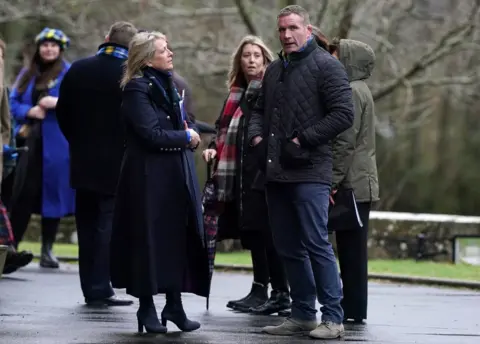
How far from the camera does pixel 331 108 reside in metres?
8.95

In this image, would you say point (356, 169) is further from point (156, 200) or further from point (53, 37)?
point (53, 37)

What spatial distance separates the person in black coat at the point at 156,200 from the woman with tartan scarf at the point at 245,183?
1.41 m

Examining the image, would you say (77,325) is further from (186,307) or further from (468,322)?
(468,322)

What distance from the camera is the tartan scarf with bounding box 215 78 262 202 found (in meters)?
10.8

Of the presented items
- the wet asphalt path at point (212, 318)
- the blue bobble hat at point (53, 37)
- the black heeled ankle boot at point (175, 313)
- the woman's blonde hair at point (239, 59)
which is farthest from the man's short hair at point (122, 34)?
the blue bobble hat at point (53, 37)

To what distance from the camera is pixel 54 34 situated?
1368 cm

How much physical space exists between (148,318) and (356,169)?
1782 millimetres

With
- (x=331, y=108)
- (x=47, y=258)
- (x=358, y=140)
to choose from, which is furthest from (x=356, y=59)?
(x=47, y=258)

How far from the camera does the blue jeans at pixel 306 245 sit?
9039mm

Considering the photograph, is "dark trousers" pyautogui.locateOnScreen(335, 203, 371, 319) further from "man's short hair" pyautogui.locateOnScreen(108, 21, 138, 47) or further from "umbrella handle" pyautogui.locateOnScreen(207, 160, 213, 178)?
"man's short hair" pyautogui.locateOnScreen(108, 21, 138, 47)

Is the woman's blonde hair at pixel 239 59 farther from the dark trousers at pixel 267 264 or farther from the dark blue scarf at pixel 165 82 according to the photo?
the dark blue scarf at pixel 165 82

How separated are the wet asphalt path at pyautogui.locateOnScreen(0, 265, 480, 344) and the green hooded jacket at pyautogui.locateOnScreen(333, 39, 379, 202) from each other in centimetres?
95

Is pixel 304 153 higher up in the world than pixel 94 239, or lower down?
higher up

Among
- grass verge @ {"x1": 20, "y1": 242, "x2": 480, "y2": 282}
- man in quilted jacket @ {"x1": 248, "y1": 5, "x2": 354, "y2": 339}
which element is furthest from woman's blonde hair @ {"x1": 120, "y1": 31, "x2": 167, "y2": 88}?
grass verge @ {"x1": 20, "y1": 242, "x2": 480, "y2": 282}
